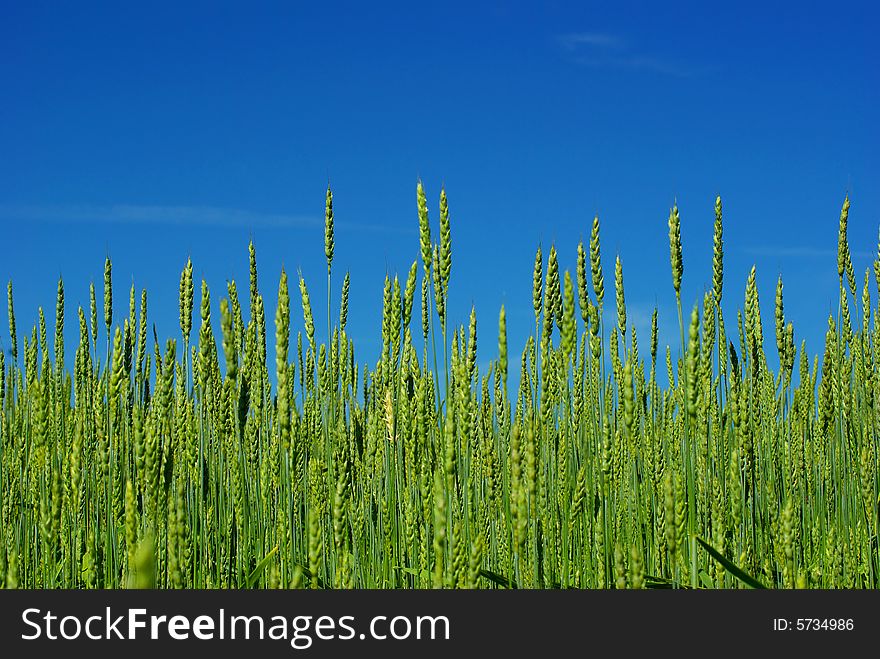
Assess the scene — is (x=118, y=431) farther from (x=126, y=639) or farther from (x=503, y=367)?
(x=503, y=367)

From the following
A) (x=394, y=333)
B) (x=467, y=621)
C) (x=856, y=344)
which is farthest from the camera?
(x=856, y=344)

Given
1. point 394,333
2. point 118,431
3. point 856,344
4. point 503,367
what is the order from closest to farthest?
point 503,367, point 394,333, point 118,431, point 856,344

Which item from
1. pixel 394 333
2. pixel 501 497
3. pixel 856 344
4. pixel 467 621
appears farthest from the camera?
pixel 856 344

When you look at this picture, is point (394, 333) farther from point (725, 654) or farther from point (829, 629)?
point (829, 629)

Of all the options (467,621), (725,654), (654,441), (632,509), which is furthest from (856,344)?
(467,621)

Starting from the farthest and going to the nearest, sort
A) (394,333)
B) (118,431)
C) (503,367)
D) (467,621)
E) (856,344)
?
(856,344) → (118,431) → (394,333) → (503,367) → (467,621)

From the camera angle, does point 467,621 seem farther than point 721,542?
No

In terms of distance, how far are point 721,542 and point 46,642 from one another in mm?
1146

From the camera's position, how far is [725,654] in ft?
4.42

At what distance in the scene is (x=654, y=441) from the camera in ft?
6.70

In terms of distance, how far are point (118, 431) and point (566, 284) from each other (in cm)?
142

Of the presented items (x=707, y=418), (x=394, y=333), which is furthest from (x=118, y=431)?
(x=707, y=418)

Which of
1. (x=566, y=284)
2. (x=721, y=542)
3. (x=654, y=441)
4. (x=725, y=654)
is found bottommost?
(x=725, y=654)

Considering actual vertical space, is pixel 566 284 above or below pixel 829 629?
above
